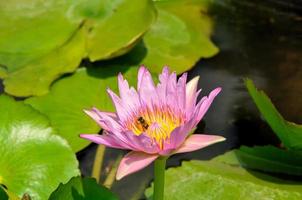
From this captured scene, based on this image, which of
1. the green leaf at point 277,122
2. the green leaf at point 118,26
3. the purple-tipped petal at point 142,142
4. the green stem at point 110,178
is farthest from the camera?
the green leaf at point 118,26

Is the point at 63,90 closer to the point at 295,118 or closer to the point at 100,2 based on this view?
the point at 100,2

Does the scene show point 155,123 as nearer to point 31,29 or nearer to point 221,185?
point 221,185

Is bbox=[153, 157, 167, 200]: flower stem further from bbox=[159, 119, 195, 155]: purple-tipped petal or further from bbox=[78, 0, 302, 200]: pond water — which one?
bbox=[78, 0, 302, 200]: pond water

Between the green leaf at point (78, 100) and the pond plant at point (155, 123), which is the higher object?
the pond plant at point (155, 123)

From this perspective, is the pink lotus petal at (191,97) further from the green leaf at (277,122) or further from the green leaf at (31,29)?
the green leaf at (31,29)

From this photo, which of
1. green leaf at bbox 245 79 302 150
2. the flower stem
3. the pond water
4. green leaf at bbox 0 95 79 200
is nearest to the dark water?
the pond water

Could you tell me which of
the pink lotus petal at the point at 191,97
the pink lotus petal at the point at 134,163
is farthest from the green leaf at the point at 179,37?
the pink lotus petal at the point at 134,163
